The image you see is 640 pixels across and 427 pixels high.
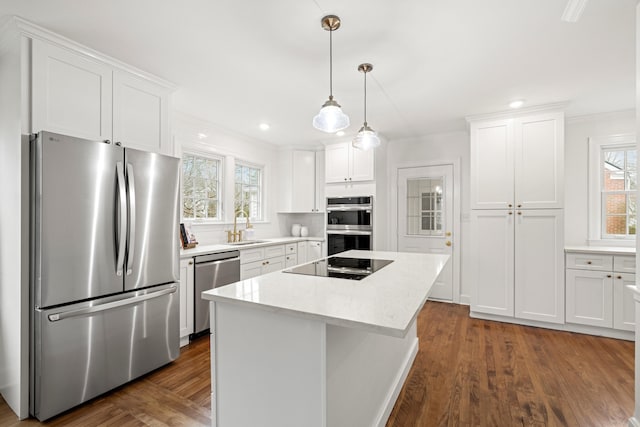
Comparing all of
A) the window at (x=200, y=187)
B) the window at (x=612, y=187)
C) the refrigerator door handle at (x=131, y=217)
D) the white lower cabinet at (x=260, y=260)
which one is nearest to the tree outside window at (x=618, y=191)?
the window at (x=612, y=187)

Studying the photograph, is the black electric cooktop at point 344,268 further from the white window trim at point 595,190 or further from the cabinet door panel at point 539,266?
the white window trim at point 595,190

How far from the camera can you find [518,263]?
137 inches

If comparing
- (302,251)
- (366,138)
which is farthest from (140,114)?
(302,251)

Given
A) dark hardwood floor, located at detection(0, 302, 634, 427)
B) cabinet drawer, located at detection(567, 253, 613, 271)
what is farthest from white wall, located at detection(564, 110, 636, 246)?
dark hardwood floor, located at detection(0, 302, 634, 427)

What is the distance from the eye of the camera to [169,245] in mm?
2555

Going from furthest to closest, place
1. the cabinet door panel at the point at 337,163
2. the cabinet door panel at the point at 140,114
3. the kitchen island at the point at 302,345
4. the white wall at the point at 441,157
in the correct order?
1. the cabinet door panel at the point at 337,163
2. the white wall at the point at 441,157
3. the cabinet door panel at the point at 140,114
4. the kitchen island at the point at 302,345

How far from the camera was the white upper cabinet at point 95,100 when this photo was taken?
195 centimetres

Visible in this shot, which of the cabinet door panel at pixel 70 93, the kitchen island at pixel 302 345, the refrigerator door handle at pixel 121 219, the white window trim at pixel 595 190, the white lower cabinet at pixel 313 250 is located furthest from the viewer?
the white lower cabinet at pixel 313 250

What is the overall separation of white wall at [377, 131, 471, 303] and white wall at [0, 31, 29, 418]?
12.2ft

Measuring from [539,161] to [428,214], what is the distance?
5.08ft

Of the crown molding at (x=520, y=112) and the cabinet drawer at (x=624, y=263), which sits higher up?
the crown molding at (x=520, y=112)

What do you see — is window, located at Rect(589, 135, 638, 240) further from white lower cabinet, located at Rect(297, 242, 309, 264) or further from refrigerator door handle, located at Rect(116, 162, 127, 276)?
refrigerator door handle, located at Rect(116, 162, 127, 276)

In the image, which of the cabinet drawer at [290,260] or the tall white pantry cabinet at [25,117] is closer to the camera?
the tall white pantry cabinet at [25,117]

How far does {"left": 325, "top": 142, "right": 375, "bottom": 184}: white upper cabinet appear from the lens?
4.37m
